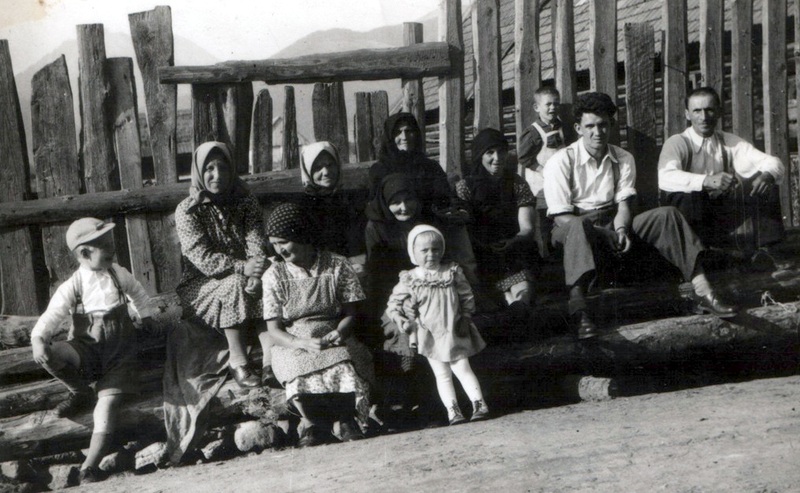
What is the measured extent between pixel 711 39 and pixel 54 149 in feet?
15.9

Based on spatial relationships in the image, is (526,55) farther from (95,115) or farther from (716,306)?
(95,115)

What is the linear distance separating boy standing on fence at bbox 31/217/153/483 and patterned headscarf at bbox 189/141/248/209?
1.92ft

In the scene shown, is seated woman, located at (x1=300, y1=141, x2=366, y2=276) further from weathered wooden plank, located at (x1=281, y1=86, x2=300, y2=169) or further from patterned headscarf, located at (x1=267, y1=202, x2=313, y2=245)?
patterned headscarf, located at (x1=267, y1=202, x2=313, y2=245)

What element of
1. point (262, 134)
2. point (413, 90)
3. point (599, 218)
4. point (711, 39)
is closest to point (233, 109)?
point (262, 134)

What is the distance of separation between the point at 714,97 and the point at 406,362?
9.62 feet

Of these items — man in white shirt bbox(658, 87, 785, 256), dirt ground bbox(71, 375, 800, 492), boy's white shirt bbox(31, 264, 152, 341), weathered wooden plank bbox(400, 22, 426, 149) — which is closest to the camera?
dirt ground bbox(71, 375, 800, 492)

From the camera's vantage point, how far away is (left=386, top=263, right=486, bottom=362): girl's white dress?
5.32 metres

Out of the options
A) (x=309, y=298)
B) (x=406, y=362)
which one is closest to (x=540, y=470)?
(x=406, y=362)

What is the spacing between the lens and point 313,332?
5301mm

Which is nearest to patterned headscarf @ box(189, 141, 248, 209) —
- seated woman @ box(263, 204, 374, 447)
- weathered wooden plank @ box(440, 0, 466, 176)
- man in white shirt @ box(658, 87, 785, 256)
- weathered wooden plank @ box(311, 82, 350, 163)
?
seated woman @ box(263, 204, 374, 447)

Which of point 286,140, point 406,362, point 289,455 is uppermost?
point 286,140

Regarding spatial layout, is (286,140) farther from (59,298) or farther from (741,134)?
(741,134)

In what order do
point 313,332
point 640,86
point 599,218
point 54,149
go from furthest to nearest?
1. point 640,86
2. point 599,218
3. point 54,149
4. point 313,332

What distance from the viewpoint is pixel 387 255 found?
18.9 feet
